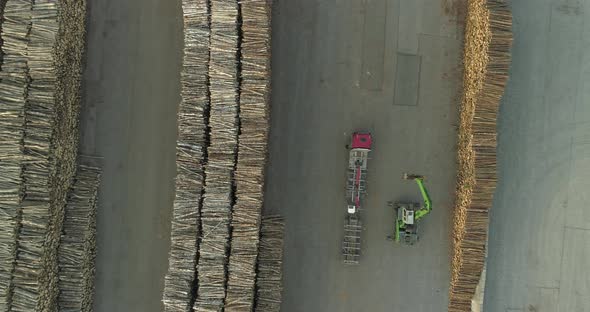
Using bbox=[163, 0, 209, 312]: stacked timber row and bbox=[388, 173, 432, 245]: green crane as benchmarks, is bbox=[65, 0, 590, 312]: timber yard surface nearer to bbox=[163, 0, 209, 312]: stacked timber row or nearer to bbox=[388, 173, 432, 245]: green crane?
bbox=[388, 173, 432, 245]: green crane

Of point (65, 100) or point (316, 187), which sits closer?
point (65, 100)

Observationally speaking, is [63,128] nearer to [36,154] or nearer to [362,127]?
[36,154]

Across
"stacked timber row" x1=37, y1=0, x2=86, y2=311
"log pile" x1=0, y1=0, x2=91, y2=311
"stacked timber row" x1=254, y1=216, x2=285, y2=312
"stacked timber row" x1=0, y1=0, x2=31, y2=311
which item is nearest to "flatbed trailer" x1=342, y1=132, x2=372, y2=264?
"stacked timber row" x1=254, y1=216, x2=285, y2=312

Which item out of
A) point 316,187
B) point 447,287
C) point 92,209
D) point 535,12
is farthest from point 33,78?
point 535,12

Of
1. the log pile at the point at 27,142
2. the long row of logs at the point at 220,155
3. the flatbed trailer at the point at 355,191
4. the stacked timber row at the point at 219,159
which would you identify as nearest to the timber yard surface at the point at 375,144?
the flatbed trailer at the point at 355,191

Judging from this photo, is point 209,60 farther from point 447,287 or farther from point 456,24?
point 447,287

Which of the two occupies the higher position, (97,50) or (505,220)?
(97,50)
